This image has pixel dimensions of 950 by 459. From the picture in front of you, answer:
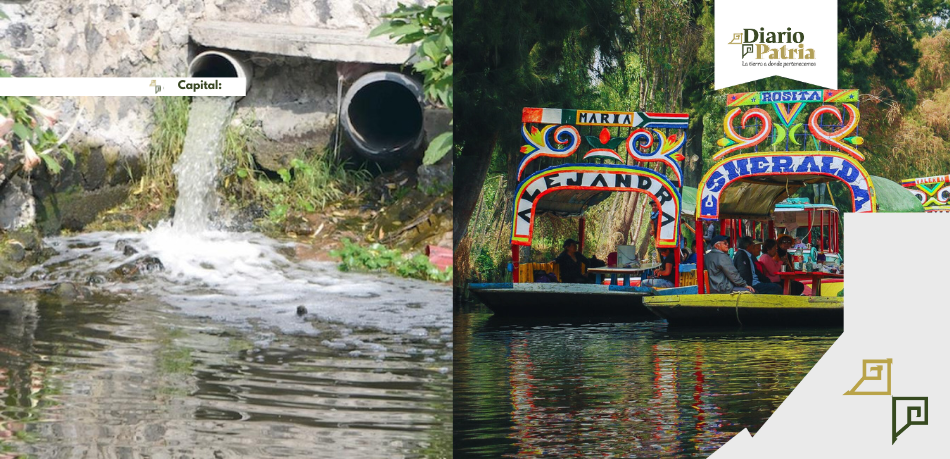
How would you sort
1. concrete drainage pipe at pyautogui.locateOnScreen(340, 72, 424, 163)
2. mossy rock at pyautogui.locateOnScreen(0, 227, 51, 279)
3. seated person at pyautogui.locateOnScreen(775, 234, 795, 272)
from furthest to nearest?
seated person at pyautogui.locateOnScreen(775, 234, 795, 272), concrete drainage pipe at pyautogui.locateOnScreen(340, 72, 424, 163), mossy rock at pyautogui.locateOnScreen(0, 227, 51, 279)

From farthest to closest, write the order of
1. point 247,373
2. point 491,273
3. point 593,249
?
1. point 593,249
2. point 491,273
3. point 247,373

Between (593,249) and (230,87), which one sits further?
(593,249)

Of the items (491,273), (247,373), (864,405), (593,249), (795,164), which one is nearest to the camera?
(247,373)

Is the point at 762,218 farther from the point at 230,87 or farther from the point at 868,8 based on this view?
the point at 230,87

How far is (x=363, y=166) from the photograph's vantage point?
3.73 m

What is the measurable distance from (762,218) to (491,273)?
8.21ft

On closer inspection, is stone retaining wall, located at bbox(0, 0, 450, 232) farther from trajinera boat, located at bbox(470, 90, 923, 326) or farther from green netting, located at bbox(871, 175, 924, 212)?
trajinera boat, located at bbox(470, 90, 923, 326)

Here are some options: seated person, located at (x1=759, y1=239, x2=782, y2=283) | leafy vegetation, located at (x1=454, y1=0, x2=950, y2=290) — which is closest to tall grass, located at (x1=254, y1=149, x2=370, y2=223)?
leafy vegetation, located at (x1=454, y1=0, x2=950, y2=290)

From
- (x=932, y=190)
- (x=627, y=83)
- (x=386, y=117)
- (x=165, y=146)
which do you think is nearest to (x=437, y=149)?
(x=386, y=117)

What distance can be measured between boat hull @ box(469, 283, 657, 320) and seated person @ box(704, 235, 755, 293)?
35.4 inches

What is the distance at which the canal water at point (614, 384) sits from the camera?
423 cm

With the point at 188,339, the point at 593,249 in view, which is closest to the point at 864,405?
the point at 188,339

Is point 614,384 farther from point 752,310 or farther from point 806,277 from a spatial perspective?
point 806,277

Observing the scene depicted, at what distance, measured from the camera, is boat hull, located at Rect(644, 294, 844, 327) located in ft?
25.3
